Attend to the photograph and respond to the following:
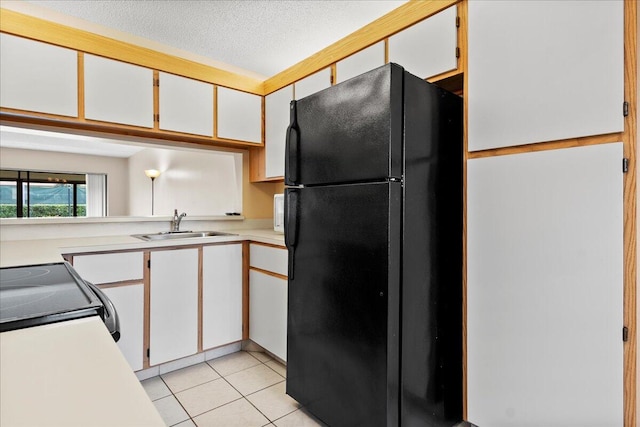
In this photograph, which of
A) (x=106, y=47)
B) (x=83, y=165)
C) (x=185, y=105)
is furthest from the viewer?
(x=83, y=165)

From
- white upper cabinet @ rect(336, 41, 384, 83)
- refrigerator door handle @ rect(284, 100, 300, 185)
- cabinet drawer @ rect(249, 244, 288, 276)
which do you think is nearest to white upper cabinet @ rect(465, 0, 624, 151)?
white upper cabinet @ rect(336, 41, 384, 83)

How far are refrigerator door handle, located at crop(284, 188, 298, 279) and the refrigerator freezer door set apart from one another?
81mm

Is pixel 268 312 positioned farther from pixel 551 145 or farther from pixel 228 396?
pixel 551 145

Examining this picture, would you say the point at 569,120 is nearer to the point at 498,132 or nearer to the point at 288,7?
the point at 498,132

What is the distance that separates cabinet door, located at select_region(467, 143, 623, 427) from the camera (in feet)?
4.13

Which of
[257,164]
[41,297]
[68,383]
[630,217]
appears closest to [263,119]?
[257,164]

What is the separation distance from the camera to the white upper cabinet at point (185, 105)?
2.54m

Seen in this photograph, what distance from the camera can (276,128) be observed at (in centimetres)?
294

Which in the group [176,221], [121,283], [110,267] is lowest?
[121,283]

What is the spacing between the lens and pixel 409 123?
1498mm

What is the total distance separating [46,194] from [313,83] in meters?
2.12

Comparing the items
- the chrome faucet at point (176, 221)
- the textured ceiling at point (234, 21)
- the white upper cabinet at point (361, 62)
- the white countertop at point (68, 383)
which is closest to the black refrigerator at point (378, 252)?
the white upper cabinet at point (361, 62)

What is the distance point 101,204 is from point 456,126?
2630 millimetres

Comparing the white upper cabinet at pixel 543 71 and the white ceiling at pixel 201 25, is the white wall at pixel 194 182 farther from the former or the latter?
the white upper cabinet at pixel 543 71
